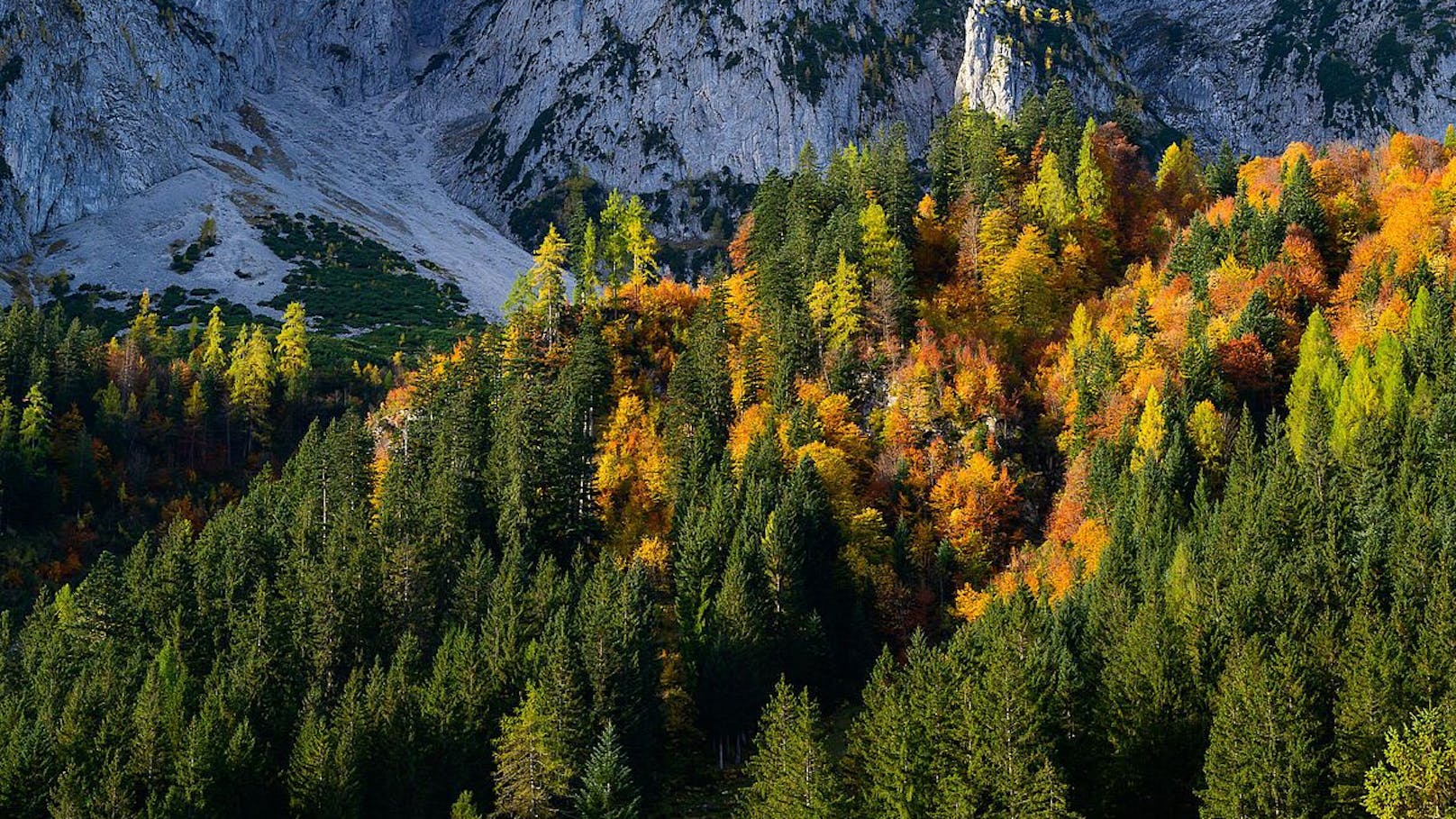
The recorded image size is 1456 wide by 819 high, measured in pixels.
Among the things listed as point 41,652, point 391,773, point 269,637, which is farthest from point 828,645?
point 41,652

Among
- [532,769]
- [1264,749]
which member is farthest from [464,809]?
[1264,749]

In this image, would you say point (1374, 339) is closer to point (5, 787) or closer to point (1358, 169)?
point (1358, 169)

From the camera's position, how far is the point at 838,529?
80.5 metres

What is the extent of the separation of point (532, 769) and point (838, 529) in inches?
1254

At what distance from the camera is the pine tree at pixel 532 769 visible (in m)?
55.2

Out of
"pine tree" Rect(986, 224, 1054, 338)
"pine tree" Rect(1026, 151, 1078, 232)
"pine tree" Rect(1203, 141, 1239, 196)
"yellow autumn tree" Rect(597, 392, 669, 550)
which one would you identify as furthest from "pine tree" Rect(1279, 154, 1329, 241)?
"yellow autumn tree" Rect(597, 392, 669, 550)

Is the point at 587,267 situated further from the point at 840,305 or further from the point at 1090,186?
the point at 1090,186

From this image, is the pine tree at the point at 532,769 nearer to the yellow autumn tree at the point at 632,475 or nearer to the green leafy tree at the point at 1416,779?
the yellow autumn tree at the point at 632,475

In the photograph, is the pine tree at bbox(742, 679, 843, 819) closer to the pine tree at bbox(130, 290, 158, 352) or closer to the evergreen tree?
the evergreen tree

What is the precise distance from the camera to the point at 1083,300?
322ft

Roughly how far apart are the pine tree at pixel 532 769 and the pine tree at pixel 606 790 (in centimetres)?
185

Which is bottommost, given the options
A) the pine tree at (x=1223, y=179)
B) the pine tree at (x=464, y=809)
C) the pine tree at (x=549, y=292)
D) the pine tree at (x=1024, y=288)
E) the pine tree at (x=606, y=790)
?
the pine tree at (x=464, y=809)

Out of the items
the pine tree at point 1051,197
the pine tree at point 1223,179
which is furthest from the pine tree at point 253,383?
the pine tree at point 1223,179

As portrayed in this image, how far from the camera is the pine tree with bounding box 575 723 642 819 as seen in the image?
170 ft
